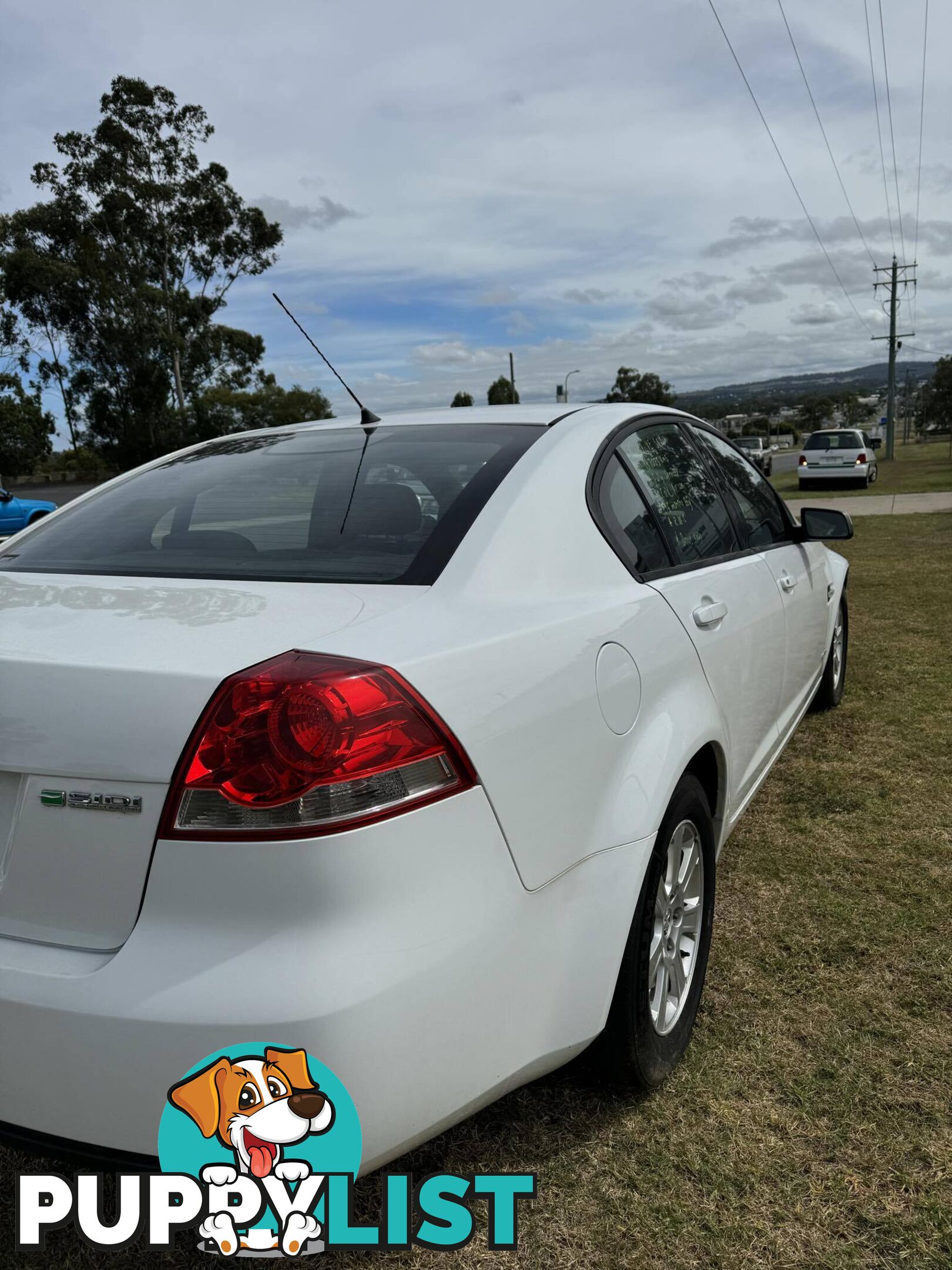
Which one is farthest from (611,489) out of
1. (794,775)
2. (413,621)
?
(794,775)

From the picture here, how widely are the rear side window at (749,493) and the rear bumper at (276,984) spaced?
2278 millimetres

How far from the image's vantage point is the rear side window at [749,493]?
11.8 ft

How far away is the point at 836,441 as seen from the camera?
27906mm

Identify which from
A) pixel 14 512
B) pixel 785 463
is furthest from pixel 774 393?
pixel 14 512

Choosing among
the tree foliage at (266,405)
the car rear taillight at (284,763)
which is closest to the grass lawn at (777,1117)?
the car rear taillight at (284,763)

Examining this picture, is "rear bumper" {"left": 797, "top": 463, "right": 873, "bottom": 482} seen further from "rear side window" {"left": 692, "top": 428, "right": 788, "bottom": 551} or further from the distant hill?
the distant hill

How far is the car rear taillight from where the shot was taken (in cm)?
151

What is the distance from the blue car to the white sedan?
1852cm

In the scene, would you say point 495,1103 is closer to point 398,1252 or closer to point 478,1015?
point 398,1252

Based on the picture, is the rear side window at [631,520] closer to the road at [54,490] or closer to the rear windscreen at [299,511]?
the rear windscreen at [299,511]

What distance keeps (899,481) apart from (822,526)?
27.4m

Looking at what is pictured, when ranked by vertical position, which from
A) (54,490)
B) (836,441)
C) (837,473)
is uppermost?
(54,490)

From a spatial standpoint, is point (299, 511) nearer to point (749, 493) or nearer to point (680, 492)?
point (680, 492)
